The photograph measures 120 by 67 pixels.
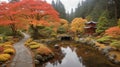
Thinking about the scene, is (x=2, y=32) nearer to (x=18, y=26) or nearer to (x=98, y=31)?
(x=18, y=26)

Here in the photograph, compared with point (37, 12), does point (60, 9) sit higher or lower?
higher

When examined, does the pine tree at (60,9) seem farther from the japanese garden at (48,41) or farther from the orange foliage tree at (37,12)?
the orange foliage tree at (37,12)

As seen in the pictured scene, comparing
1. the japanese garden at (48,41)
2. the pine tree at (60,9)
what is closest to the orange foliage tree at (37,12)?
the japanese garden at (48,41)

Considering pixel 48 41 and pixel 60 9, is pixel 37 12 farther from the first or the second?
pixel 60 9

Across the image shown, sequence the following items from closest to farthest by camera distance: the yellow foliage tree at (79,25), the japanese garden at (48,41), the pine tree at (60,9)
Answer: the japanese garden at (48,41) → the yellow foliage tree at (79,25) → the pine tree at (60,9)

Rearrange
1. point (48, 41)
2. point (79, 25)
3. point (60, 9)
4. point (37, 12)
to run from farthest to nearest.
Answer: point (60, 9), point (79, 25), point (48, 41), point (37, 12)

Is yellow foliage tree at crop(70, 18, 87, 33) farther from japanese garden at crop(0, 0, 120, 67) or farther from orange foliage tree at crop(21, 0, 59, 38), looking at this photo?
orange foliage tree at crop(21, 0, 59, 38)

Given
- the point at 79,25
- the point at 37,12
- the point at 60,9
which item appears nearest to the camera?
the point at 37,12

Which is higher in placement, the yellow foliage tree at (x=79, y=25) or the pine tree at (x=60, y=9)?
the pine tree at (x=60, y=9)

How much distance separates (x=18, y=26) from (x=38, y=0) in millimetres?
6695

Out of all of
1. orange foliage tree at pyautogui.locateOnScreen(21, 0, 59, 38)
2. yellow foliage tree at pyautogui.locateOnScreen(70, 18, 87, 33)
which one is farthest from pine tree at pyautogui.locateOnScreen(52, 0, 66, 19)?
orange foliage tree at pyautogui.locateOnScreen(21, 0, 59, 38)

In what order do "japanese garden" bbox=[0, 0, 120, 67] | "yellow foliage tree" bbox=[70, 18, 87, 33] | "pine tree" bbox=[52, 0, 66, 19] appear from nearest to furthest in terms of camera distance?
1. "japanese garden" bbox=[0, 0, 120, 67]
2. "yellow foliage tree" bbox=[70, 18, 87, 33]
3. "pine tree" bbox=[52, 0, 66, 19]

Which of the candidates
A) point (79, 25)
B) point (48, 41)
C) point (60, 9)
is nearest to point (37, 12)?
point (48, 41)

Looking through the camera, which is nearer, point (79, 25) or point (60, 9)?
point (79, 25)
